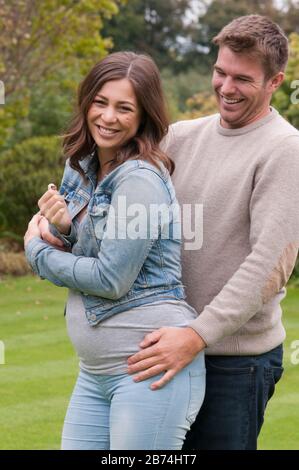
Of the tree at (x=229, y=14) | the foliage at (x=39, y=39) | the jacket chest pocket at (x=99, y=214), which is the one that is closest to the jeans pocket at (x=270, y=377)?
the jacket chest pocket at (x=99, y=214)

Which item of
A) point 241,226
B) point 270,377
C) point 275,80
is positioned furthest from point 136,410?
point 275,80

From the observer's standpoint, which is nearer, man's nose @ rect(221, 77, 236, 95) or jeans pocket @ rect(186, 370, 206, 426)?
jeans pocket @ rect(186, 370, 206, 426)

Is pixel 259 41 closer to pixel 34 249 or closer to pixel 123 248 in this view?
pixel 123 248

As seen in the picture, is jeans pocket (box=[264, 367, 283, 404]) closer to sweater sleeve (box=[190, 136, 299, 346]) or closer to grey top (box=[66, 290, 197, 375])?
sweater sleeve (box=[190, 136, 299, 346])

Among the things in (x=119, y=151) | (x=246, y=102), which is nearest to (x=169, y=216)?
(x=119, y=151)

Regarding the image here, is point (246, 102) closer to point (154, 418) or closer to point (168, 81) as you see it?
point (154, 418)

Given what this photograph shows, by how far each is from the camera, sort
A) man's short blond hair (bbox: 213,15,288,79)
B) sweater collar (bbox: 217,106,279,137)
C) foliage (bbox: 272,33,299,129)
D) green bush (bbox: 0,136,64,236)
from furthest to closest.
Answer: green bush (bbox: 0,136,64,236)
foliage (bbox: 272,33,299,129)
sweater collar (bbox: 217,106,279,137)
man's short blond hair (bbox: 213,15,288,79)

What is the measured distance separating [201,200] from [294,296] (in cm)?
907

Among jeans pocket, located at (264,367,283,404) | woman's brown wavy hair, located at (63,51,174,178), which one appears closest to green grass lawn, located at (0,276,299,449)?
jeans pocket, located at (264,367,283,404)

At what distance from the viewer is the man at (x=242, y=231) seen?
10.0ft

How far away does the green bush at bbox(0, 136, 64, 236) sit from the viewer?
15023mm

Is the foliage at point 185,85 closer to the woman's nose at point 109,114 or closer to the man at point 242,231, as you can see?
the man at point 242,231

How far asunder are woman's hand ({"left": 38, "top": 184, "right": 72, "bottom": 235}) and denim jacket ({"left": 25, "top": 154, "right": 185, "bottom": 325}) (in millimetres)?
31

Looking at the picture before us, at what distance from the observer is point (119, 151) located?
3.12 meters
